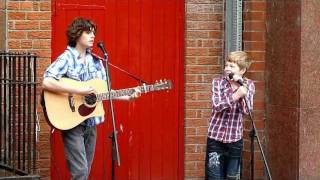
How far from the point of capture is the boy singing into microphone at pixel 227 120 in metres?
6.29

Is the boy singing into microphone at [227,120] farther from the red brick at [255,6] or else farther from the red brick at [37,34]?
the red brick at [37,34]

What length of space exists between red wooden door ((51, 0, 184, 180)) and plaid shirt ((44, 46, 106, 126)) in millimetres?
1056

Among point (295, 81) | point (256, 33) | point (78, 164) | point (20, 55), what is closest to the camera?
point (78, 164)

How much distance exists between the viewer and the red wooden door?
733 cm

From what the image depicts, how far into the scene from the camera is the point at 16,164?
6797mm

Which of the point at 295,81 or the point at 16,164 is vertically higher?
the point at 295,81

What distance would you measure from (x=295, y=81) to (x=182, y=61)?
127cm

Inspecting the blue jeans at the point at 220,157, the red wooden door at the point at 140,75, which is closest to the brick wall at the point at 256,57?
the red wooden door at the point at 140,75

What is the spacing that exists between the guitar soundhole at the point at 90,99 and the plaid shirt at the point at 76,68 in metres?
0.16

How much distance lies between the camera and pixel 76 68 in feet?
20.1

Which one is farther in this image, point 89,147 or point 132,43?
point 132,43

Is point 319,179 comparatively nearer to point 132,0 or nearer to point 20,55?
point 132,0

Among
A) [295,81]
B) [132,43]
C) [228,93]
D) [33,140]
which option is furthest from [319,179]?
[33,140]

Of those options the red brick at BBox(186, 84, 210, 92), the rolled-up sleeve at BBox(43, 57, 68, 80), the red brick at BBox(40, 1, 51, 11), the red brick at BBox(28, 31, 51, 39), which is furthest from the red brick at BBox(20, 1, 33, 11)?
the red brick at BBox(186, 84, 210, 92)
